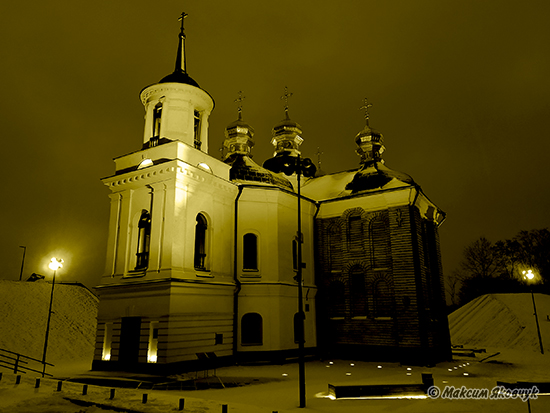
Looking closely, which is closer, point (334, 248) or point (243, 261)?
point (243, 261)

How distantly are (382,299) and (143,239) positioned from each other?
11.5 meters

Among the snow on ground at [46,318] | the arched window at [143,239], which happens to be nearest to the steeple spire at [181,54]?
the arched window at [143,239]

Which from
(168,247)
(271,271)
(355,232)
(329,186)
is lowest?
(271,271)

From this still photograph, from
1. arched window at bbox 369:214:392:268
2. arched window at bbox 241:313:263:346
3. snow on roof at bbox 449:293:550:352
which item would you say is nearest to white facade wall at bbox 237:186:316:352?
arched window at bbox 241:313:263:346

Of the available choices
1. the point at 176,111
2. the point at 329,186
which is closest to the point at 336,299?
the point at 329,186

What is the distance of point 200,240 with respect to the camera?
18.1 meters

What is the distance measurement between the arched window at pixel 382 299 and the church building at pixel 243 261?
5 cm

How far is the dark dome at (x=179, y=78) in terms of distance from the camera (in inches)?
766

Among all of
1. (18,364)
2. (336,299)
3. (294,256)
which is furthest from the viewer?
(336,299)

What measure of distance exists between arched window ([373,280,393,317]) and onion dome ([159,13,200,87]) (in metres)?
13.1

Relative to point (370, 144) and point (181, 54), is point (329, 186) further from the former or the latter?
point (181, 54)

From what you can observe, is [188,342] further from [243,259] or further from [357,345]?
[357,345]

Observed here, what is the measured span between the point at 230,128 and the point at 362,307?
530 inches

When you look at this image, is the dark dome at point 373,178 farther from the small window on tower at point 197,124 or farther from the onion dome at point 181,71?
the onion dome at point 181,71
